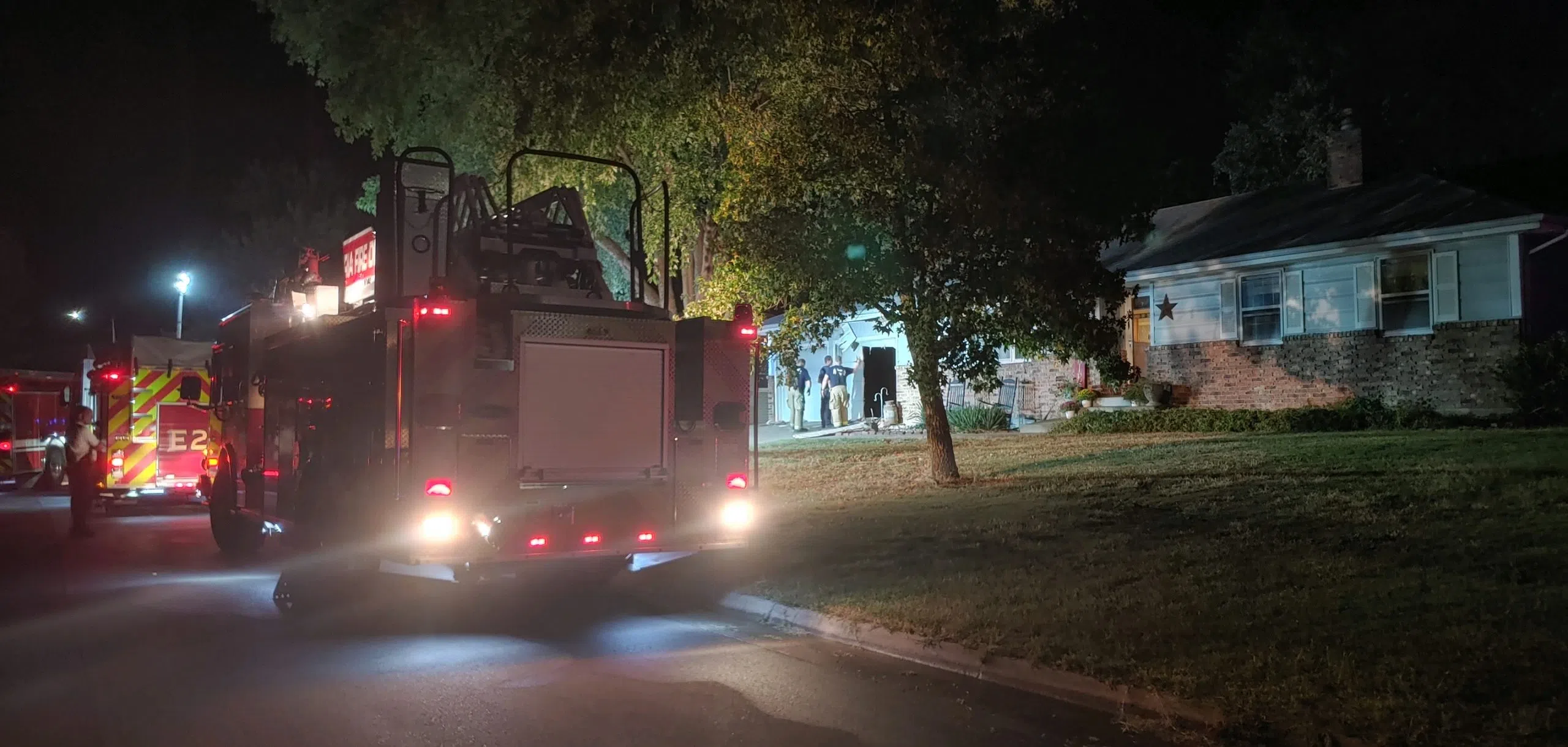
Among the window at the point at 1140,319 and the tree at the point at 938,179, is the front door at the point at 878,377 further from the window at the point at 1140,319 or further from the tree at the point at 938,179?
the tree at the point at 938,179

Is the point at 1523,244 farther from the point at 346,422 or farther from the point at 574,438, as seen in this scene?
the point at 346,422

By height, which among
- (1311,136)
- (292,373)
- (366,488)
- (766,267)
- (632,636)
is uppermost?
(1311,136)

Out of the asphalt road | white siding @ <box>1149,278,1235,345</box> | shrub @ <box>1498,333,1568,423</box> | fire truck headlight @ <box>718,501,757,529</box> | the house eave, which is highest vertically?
the house eave

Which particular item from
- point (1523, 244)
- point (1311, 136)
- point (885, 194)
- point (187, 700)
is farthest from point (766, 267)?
point (1311, 136)

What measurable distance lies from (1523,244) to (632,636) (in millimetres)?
16478

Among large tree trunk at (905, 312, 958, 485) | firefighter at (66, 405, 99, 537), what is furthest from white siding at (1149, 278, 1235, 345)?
firefighter at (66, 405, 99, 537)

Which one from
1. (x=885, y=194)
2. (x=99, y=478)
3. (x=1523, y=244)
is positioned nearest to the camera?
(x=885, y=194)

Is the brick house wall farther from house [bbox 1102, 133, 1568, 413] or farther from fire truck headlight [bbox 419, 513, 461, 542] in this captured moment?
fire truck headlight [bbox 419, 513, 461, 542]

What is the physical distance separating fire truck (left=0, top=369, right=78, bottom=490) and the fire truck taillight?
18.7 metres

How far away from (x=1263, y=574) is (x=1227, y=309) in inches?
591

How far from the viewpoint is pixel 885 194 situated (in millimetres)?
13828

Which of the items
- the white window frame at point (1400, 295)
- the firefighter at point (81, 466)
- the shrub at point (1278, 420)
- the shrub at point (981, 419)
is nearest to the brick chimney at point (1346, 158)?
the white window frame at point (1400, 295)

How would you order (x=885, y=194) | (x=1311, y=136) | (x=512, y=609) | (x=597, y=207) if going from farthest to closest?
(x=1311, y=136) → (x=597, y=207) → (x=885, y=194) → (x=512, y=609)

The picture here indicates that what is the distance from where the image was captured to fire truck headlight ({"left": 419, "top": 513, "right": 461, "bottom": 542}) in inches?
312
